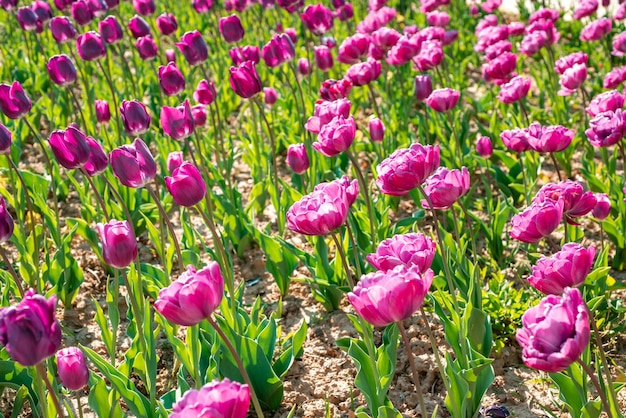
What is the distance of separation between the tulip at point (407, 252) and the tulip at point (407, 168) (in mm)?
228

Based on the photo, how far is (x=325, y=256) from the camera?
9.59 ft

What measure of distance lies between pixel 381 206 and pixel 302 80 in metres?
2.30

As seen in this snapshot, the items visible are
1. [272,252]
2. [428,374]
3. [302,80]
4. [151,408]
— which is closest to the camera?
[151,408]

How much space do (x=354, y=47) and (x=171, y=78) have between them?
1068mm

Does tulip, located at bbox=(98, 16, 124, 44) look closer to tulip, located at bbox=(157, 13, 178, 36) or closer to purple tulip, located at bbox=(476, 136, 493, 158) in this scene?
tulip, located at bbox=(157, 13, 178, 36)

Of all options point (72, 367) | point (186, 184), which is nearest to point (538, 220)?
point (186, 184)

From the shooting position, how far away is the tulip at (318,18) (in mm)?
4449

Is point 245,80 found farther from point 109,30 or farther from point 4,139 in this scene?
point 109,30

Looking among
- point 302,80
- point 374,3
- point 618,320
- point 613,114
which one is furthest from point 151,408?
point 374,3

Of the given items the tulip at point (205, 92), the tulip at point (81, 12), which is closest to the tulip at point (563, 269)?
the tulip at point (205, 92)

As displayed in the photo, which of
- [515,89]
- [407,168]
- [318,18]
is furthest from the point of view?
[318,18]

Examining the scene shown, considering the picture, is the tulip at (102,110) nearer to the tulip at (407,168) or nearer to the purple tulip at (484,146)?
the purple tulip at (484,146)

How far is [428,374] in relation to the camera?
2.59 meters

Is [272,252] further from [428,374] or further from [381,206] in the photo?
[428,374]
